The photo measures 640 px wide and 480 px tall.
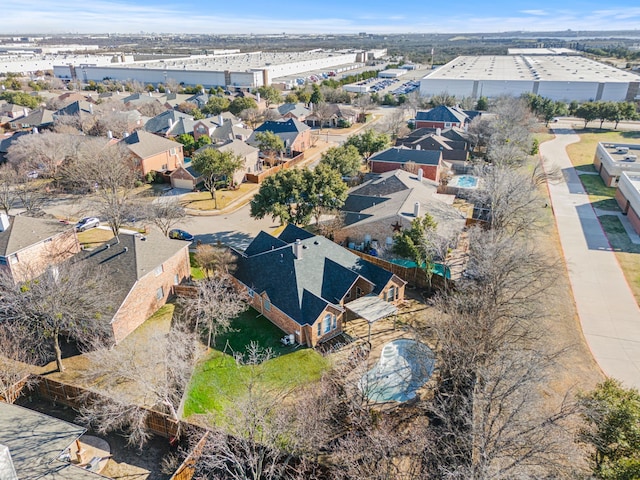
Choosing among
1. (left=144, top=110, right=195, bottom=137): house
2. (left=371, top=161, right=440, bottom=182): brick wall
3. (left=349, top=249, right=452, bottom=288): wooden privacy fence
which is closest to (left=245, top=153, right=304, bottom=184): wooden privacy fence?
(left=371, top=161, right=440, bottom=182): brick wall

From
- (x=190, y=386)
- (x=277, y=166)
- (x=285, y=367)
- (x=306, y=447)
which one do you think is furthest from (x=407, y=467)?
(x=277, y=166)

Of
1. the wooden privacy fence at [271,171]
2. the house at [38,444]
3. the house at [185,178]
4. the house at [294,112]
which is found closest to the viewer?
the house at [38,444]

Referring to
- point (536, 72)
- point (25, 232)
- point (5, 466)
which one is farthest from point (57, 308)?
point (536, 72)

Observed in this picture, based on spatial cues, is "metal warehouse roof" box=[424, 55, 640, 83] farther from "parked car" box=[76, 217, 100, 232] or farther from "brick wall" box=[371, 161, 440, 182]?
"parked car" box=[76, 217, 100, 232]

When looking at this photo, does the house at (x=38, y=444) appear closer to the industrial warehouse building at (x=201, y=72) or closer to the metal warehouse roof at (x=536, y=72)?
the metal warehouse roof at (x=536, y=72)

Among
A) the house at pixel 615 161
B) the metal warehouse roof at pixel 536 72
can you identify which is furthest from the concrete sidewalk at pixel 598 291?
the metal warehouse roof at pixel 536 72

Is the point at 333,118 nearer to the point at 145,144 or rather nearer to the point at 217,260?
the point at 145,144
